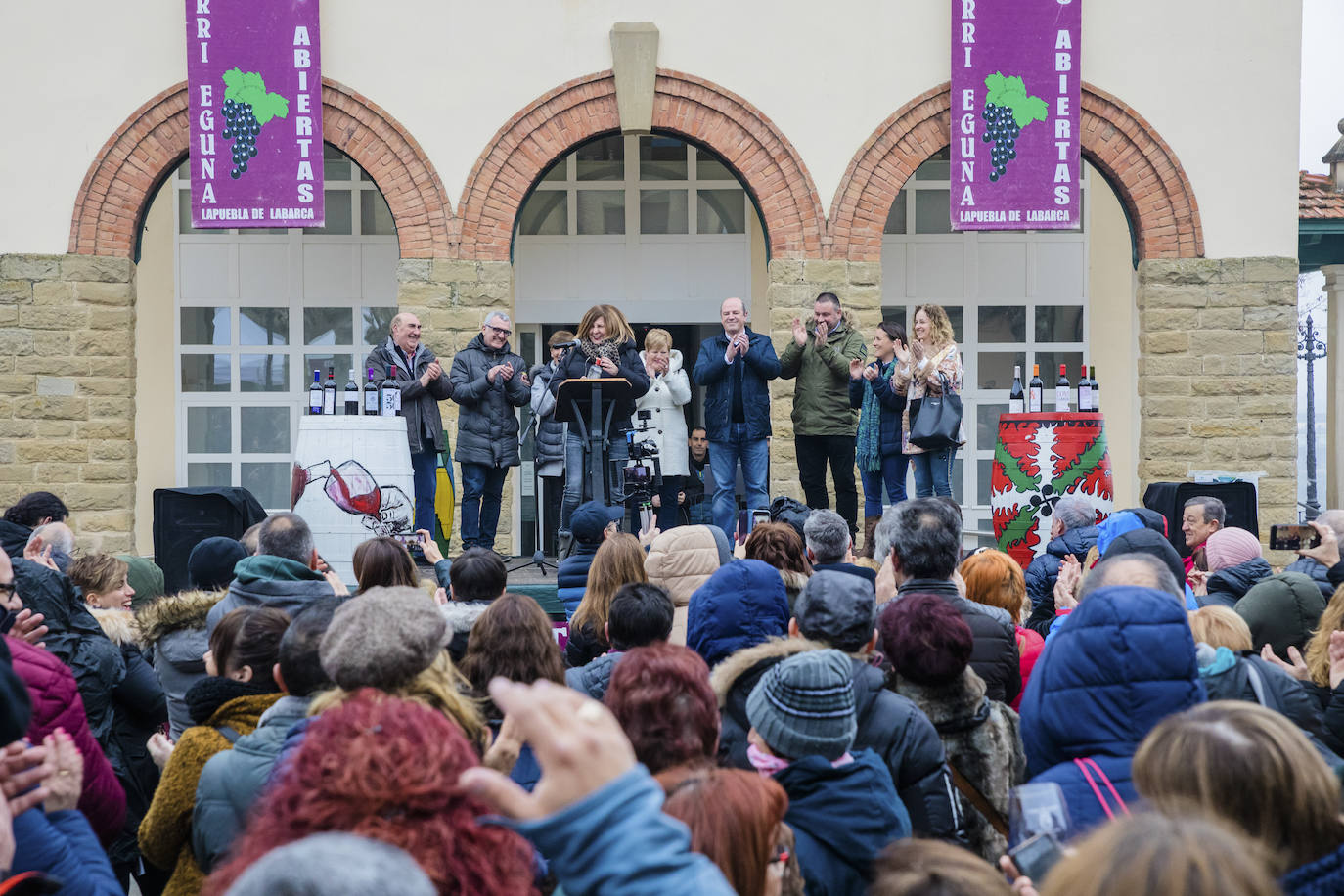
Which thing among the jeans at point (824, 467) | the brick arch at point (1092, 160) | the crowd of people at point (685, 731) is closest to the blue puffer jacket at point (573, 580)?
the crowd of people at point (685, 731)

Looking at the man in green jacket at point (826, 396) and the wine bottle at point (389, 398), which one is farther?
the man in green jacket at point (826, 396)

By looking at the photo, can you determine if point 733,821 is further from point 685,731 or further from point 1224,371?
point 1224,371

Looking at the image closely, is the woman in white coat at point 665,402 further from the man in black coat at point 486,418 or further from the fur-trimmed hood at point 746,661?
the fur-trimmed hood at point 746,661

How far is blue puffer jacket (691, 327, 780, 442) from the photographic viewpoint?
343 inches

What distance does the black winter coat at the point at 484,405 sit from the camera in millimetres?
8516

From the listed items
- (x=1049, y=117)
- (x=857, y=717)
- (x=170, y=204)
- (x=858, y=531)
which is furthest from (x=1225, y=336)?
(x=170, y=204)

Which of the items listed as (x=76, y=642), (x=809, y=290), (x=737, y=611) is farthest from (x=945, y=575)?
(x=809, y=290)

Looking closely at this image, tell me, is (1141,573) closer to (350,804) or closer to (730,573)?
(730,573)

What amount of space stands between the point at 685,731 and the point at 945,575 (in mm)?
1978

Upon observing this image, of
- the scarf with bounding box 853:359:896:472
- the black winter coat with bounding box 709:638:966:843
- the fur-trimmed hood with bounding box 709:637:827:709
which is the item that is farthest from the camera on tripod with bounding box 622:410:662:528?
the black winter coat with bounding box 709:638:966:843

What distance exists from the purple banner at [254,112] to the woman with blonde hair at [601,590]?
6982 mm

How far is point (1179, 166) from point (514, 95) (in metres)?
5.96

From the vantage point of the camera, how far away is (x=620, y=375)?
817 cm

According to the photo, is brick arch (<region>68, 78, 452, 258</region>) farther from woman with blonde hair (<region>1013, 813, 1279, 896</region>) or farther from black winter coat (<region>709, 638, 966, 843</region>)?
woman with blonde hair (<region>1013, 813, 1279, 896</region>)
